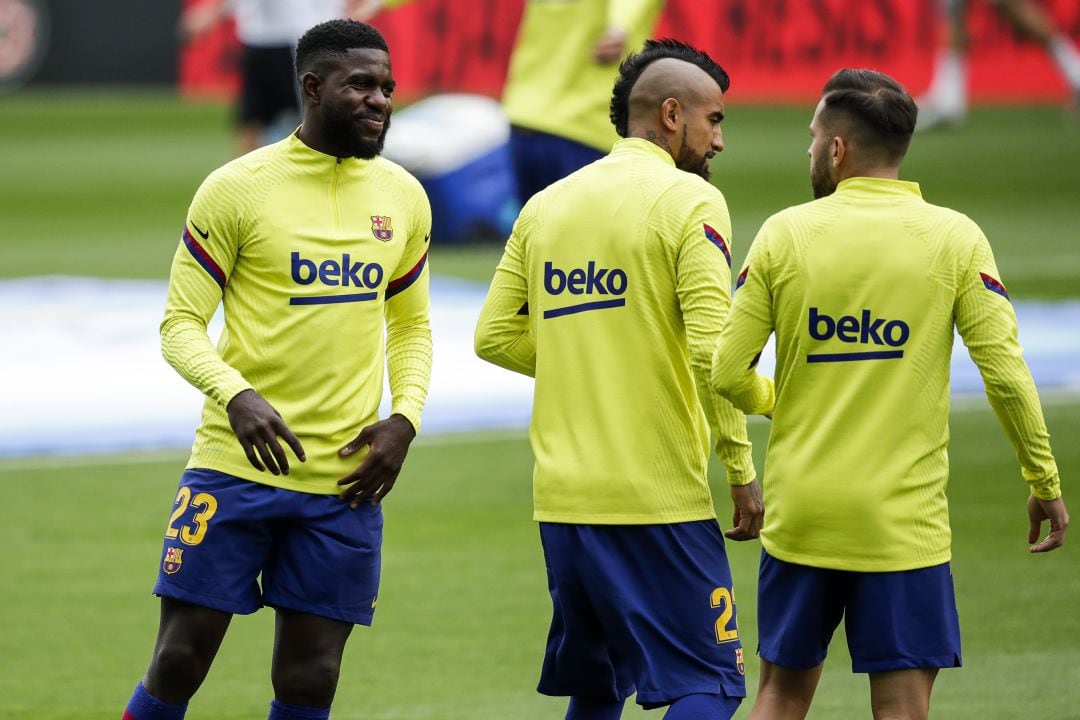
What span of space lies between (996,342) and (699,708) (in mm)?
→ 1096

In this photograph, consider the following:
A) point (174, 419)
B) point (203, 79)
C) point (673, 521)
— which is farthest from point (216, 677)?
point (203, 79)

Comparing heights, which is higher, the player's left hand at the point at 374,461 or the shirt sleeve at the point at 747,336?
the shirt sleeve at the point at 747,336

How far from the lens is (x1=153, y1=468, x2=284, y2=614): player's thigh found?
4.67 meters

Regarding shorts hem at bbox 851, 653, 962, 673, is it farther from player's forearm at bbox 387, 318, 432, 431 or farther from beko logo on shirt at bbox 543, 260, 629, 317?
player's forearm at bbox 387, 318, 432, 431

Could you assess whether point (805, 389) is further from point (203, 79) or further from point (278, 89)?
point (203, 79)

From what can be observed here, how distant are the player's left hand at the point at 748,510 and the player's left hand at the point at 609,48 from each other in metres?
4.57

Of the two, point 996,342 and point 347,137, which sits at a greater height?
point 347,137

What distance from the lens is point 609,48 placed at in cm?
866

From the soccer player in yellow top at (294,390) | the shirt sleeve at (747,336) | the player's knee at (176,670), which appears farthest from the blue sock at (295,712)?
the shirt sleeve at (747,336)

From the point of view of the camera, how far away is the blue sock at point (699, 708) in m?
4.28

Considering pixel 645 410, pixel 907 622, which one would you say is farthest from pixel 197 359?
pixel 907 622

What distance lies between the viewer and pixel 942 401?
4.32m

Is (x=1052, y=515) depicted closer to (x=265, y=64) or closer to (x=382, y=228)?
(x=382, y=228)

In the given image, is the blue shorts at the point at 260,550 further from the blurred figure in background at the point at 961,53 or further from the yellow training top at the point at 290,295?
the blurred figure in background at the point at 961,53
